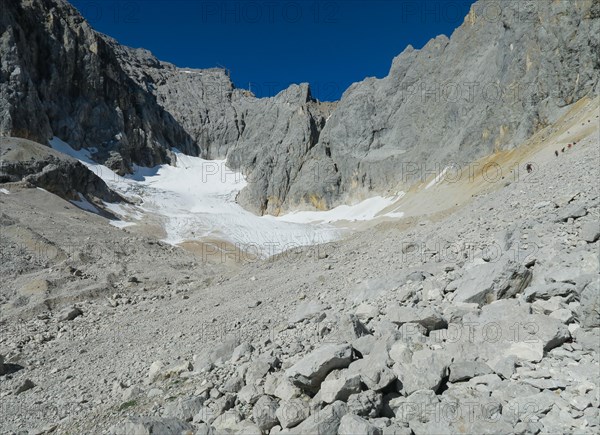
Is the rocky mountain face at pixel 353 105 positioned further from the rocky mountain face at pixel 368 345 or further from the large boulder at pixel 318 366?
the large boulder at pixel 318 366

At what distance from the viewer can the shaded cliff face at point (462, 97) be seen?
57.7m

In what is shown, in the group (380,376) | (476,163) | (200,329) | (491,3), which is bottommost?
(200,329)

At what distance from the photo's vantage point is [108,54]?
13275cm

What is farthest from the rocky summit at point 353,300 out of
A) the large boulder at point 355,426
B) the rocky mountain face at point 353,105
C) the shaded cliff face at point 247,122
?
the shaded cliff face at point 247,122

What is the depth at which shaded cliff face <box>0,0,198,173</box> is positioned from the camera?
93500 mm

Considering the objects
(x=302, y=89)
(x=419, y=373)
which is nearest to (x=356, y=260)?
(x=419, y=373)

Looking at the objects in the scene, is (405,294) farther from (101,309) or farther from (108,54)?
(108,54)

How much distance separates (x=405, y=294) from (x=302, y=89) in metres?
147

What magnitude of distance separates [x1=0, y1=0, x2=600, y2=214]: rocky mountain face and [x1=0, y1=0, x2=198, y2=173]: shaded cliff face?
31 cm

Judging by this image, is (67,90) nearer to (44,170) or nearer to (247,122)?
(44,170)

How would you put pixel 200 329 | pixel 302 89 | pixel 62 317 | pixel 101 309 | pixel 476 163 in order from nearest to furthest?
pixel 200 329
pixel 62 317
pixel 101 309
pixel 476 163
pixel 302 89

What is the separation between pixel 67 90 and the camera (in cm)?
11362

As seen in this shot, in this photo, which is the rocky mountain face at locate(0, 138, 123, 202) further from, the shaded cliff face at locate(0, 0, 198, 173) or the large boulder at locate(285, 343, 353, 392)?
the large boulder at locate(285, 343, 353, 392)

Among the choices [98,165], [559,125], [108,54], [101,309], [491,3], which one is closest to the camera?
[101,309]
